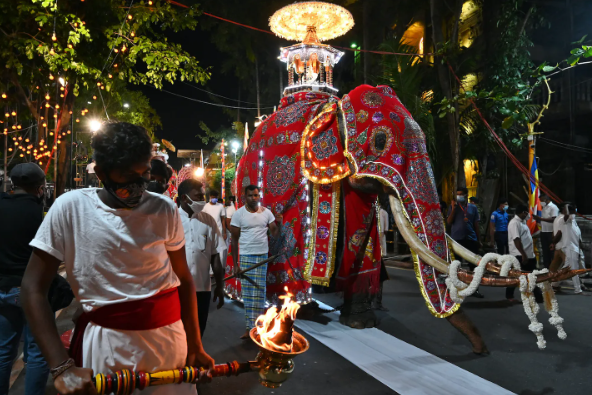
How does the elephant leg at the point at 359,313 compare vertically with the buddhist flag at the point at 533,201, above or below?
below

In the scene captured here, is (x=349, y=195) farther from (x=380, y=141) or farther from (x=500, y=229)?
(x=500, y=229)

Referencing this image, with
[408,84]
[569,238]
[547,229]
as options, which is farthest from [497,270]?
[408,84]

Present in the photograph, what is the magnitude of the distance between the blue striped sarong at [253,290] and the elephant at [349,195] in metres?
0.36

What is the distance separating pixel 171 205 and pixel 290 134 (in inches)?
149

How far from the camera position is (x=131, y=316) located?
1.72 meters

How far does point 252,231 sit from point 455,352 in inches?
93.7

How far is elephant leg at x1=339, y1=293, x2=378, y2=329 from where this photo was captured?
528 cm

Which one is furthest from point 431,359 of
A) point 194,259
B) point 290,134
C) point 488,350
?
point 290,134

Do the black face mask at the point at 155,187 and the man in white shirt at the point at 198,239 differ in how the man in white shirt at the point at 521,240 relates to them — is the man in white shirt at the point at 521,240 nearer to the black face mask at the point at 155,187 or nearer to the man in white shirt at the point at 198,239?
the man in white shirt at the point at 198,239

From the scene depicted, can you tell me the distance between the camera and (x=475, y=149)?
42.2 feet

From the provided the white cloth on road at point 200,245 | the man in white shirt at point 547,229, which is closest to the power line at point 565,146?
the man in white shirt at point 547,229

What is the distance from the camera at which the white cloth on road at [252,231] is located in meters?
5.16

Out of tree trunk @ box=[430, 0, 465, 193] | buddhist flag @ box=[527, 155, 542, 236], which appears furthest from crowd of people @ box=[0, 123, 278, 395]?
tree trunk @ box=[430, 0, 465, 193]

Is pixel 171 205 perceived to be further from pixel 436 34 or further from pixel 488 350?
pixel 436 34
